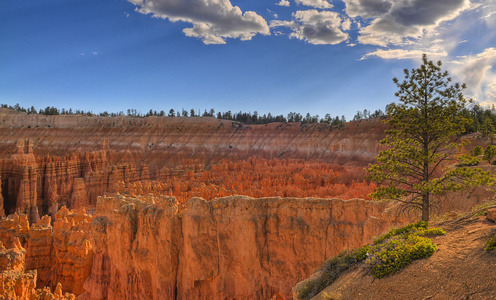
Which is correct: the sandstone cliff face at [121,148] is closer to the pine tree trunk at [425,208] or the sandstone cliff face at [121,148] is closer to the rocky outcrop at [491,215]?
the pine tree trunk at [425,208]

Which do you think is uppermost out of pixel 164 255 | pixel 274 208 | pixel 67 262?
pixel 274 208

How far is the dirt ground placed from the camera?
5.22 m

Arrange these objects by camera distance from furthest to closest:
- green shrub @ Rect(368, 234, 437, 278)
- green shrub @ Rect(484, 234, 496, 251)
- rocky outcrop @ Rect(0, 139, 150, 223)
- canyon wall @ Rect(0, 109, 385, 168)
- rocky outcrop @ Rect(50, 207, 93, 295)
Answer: canyon wall @ Rect(0, 109, 385, 168) → rocky outcrop @ Rect(0, 139, 150, 223) → rocky outcrop @ Rect(50, 207, 93, 295) → green shrub @ Rect(368, 234, 437, 278) → green shrub @ Rect(484, 234, 496, 251)

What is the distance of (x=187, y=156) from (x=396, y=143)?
61.0m

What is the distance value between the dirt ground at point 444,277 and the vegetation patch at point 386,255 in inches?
6.0

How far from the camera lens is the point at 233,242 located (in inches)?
558

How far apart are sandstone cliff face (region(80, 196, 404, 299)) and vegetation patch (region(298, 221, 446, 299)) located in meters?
4.68

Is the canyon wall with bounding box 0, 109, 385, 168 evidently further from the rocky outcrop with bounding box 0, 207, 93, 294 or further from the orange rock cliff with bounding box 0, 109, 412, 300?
the rocky outcrop with bounding box 0, 207, 93, 294

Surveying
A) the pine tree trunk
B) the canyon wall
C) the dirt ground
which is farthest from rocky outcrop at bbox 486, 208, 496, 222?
the canyon wall

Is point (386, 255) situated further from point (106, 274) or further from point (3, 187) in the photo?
point (3, 187)

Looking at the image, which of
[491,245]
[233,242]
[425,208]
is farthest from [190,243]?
[491,245]

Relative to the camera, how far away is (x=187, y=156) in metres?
69.4

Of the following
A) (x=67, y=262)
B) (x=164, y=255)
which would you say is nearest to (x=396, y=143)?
(x=164, y=255)

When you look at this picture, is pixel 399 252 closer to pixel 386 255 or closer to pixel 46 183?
pixel 386 255
